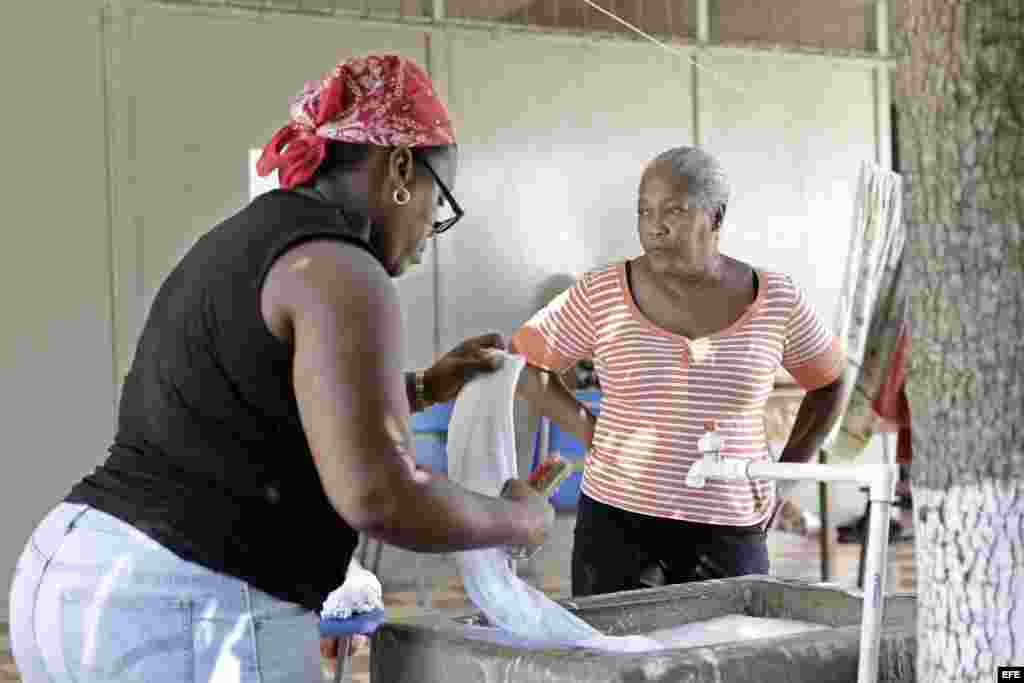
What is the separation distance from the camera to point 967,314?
1811 millimetres

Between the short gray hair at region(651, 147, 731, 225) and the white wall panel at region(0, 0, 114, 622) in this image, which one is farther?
the white wall panel at region(0, 0, 114, 622)

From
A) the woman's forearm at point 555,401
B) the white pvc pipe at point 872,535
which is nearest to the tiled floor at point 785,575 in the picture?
the woman's forearm at point 555,401

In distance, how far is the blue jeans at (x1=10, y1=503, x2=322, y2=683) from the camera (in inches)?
68.7

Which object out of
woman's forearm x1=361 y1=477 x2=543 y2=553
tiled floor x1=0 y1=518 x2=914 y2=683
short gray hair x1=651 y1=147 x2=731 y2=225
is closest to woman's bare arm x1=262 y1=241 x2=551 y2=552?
woman's forearm x1=361 y1=477 x2=543 y2=553

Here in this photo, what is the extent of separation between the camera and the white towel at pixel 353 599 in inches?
149

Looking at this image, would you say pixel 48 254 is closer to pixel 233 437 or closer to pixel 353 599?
pixel 353 599

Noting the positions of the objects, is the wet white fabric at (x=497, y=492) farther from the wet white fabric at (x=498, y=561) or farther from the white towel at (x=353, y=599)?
the white towel at (x=353, y=599)

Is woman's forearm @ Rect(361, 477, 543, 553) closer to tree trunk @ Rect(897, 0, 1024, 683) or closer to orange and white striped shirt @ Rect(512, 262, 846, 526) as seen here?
tree trunk @ Rect(897, 0, 1024, 683)

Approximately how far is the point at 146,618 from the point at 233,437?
23 centimetres

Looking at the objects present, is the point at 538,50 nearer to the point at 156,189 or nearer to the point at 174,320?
the point at 156,189

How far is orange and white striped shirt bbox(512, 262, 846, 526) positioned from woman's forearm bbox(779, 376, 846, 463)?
21 cm

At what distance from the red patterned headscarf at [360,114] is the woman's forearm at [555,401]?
1814 mm

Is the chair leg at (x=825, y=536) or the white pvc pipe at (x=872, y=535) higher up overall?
the white pvc pipe at (x=872, y=535)

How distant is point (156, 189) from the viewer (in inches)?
283
